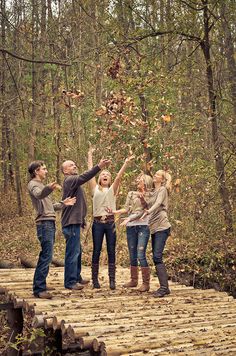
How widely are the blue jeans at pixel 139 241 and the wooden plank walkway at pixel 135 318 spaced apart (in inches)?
23.1

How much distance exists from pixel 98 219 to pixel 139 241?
766 millimetres

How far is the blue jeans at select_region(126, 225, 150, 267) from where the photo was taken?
8.89 metres

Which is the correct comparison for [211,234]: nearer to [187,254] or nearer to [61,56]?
[187,254]

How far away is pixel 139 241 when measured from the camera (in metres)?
8.94

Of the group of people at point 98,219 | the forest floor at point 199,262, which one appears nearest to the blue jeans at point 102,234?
the group of people at point 98,219

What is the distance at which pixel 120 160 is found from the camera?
15438 mm

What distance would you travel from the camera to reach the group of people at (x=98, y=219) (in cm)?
824

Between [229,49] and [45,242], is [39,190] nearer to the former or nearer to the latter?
[45,242]

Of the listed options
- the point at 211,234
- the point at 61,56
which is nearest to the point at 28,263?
the point at 211,234

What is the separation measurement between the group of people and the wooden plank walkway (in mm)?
336

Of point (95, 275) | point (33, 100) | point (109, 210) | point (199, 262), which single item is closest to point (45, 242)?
point (109, 210)

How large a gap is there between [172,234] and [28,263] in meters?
4.00

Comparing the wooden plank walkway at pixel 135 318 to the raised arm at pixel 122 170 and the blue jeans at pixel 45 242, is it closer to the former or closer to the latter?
the blue jeans at pixel 45 242

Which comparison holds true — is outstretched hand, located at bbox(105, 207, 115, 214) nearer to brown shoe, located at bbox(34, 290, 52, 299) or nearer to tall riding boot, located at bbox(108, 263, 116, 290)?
tall riding boot, located at bbox(108, 263, 116, 290)
